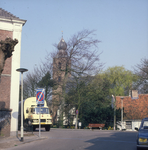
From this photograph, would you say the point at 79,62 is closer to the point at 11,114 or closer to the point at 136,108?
the point at 136,108

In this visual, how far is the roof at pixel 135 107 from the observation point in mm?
41062

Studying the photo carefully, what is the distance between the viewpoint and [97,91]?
129 feet

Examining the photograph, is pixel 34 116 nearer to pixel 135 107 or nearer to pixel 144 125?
pixel 144 125

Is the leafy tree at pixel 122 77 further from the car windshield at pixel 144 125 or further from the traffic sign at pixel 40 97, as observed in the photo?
the car windshield at pixel 144 125

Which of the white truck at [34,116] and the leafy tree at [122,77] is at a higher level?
the leafy tree at [122,77]

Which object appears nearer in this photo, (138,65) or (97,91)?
(138,65)

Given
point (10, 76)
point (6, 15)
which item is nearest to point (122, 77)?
point (6, 15)

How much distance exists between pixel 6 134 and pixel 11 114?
1853 millimetres

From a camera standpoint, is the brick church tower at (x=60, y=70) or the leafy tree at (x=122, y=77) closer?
the brick church tower at (x=60, y=70)

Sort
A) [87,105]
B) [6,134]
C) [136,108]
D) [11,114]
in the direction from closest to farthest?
[6,134]
[11,114]
[87,105]
[136,108]

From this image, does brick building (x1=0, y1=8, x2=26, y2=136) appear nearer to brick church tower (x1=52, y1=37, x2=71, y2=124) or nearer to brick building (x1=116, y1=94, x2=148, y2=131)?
brick church tower (x1=52, y1=37, x2=71, y2=124)

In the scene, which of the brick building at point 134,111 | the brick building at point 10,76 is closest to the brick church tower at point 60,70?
the brick building at point 134,111

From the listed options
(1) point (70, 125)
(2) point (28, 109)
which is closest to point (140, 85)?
(1) point (70, 125)

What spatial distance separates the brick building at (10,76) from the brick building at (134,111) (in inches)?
1030
